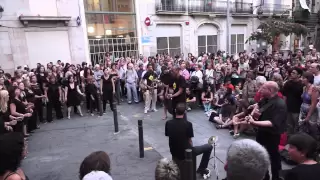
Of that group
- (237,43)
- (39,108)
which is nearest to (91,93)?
Answer: (39,108)

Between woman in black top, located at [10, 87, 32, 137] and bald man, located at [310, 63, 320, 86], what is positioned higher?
bald man, located at [310, 63, 320, 86]

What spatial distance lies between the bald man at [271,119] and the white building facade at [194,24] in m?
12.7

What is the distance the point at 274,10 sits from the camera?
2592 centimetres

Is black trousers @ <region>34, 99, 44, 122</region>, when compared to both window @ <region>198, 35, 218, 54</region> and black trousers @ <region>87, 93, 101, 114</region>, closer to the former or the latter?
black trousers @ <region>87, 93, 101, 114</region>

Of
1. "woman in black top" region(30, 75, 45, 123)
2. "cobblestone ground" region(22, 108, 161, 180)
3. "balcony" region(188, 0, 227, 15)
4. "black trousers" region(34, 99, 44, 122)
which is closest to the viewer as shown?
"cobblestone ground" region(22, 108, 161, 180)

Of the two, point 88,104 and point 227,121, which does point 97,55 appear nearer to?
point 88,104

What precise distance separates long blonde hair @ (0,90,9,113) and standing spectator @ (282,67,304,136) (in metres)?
6.48

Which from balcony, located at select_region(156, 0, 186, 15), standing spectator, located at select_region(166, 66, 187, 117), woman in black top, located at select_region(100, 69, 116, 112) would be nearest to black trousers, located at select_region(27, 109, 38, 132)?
woman in black top, located at select_region(100, 69, 116, 112)

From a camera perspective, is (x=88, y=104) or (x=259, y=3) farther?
(x=259, y=3)

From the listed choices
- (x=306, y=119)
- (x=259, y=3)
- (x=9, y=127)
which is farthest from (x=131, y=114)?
(x=259, y=3)

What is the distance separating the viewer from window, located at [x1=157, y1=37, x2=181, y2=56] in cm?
1925

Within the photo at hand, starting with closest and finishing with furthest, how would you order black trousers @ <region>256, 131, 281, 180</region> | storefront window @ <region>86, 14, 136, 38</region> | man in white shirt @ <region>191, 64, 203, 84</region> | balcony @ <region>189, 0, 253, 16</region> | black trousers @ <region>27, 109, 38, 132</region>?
black trousers @ <region>256, 131, 281, 180</region>
black trousers @ <region>27, 109, 38, 132</region>
man in white shirt @ <region>191, 64, 203, 84</region>
storefront window @ <region>86, 14, 136, 38</region>
balcony @ <region>189, 0, 253, 16</region>

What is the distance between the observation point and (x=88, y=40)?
16406 mm

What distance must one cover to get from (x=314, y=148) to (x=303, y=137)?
0.15 m
